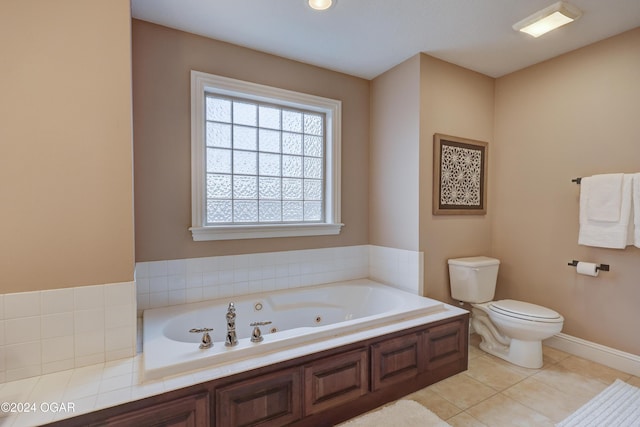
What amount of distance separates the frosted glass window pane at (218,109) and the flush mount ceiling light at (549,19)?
220 cm

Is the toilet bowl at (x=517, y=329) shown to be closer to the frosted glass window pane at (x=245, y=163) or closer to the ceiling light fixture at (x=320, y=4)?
the frosted glass window pane at (x=245, y=163)

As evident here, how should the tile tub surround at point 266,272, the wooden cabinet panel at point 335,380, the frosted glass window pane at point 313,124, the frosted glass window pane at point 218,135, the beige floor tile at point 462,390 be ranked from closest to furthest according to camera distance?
the wooden cabinet panel at point 335,380 < the beige floor tile at point 462,390 < the tile tub surround at point 266,272 < the frosted glass window pane at point 218,135 < the frosted glass window pane at point 313,124

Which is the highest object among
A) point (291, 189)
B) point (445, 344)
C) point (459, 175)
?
point (459, 175)

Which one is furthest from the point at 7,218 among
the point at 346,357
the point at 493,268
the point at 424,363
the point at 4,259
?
the point at 493,268

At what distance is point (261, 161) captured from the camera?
2648mm

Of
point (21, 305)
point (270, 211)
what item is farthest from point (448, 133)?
point (21, 305)

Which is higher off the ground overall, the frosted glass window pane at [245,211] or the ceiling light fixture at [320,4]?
the ceiling light fixture at [320,4]

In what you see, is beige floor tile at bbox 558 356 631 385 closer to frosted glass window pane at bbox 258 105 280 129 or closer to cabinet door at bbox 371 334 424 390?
cabinet door at bbox 371 334 424 390

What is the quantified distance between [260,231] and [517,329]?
2.14 metres

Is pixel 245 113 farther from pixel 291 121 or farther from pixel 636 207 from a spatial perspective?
pixel 636 207

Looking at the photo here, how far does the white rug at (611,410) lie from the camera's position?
1.74m

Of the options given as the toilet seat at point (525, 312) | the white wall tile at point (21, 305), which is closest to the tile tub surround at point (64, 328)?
the white wall tile at point (21, 305)

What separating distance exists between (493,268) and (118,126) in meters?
3.01

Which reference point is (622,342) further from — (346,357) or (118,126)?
(118,126)
